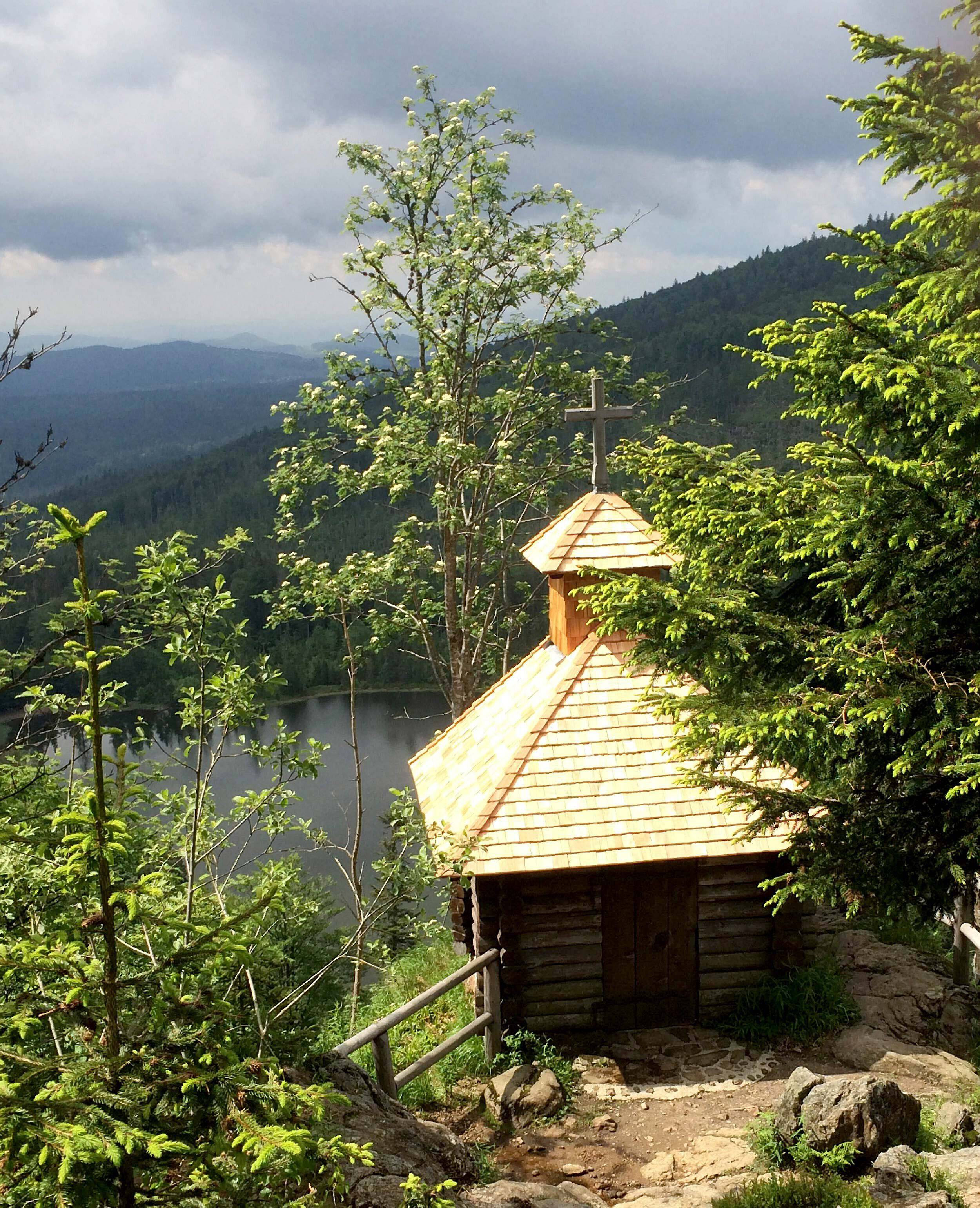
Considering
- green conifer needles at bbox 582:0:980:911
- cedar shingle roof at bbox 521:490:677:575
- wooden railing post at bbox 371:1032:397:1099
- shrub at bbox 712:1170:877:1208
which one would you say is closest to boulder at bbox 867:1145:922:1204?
shrub at bbox 712:1170:877:1208

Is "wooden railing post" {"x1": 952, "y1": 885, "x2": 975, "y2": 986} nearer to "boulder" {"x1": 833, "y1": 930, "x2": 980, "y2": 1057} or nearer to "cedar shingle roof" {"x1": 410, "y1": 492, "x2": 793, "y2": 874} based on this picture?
"boulder" {"x1": 833, "y1": 930, "x2": 980, "y2": 1057}

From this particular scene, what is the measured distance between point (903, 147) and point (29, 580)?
5409 centimetres

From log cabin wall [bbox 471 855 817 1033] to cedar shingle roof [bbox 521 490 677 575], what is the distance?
9.92 feet

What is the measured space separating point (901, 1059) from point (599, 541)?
17.7 feet

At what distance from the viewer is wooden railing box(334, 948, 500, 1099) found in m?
6.54

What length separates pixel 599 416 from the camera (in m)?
9.48

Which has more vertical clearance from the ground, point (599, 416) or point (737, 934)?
point (599, 416)

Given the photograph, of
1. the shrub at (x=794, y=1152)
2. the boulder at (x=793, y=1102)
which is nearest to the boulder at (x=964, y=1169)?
the shrub at (x=794, y=1152)

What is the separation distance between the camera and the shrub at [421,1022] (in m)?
7.52

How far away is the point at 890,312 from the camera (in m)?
5.58

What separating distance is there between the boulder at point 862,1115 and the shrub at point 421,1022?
3011 millimetres

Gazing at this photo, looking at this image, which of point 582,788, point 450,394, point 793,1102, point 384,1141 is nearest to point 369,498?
point 450,394

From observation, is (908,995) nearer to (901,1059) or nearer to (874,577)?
(901,1059)

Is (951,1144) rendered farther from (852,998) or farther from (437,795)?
(437,795)
